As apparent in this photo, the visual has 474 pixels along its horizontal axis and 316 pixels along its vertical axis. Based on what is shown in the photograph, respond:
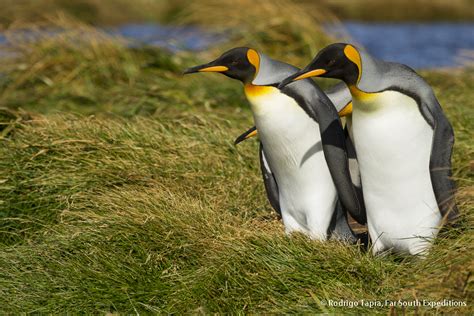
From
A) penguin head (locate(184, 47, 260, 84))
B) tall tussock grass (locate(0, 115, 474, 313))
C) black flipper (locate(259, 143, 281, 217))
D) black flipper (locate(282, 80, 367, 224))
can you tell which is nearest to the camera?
tall tussock grass (locate(0, 115, 474, 313))

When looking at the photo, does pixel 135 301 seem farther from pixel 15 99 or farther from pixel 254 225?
pixel 15 99

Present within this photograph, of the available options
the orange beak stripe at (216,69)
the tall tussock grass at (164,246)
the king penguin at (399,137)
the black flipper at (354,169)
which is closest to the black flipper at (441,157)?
the king penguin at (399,137)

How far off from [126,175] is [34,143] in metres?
0.76

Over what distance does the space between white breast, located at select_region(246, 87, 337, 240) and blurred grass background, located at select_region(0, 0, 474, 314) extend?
209 mm

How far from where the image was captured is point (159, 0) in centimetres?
2827

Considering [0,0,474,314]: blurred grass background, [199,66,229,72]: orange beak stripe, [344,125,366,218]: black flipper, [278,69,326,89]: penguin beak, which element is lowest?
[0,0,474,314]: blurred grass background

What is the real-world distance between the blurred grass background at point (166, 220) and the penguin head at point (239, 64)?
0.77m

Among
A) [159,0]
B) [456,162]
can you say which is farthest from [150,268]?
[159,0]

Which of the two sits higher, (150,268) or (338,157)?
(338,157)

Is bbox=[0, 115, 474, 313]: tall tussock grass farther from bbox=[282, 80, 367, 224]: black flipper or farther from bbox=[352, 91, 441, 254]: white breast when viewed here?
bbox=[282, 80, 367, 224]: black flipper

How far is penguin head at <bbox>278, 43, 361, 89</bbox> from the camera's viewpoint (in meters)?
4.18

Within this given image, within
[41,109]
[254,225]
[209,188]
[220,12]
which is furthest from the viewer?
[220,12]

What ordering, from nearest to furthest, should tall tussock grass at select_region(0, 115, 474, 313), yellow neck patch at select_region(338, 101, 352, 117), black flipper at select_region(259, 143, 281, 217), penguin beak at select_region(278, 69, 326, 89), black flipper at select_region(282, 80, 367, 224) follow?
1. tall tussock grass at select_region(0, 115, 474, 313)
2. penguin beak at select_region(278, 69, 326, 89)
3. black flipper at select_region(282, 80, 367, 224)
4. yellow neck patch at select_region(338, 101, 352, 117)
5. black flipper at select_region(259, 143, 281, 217)

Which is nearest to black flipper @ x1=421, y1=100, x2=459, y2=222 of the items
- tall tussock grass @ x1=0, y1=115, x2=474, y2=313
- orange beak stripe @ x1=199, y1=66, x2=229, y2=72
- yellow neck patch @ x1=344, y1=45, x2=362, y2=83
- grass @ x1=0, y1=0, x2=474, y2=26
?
tall tussock grass @ x1=0, y1=115, x2=474, y2=313
